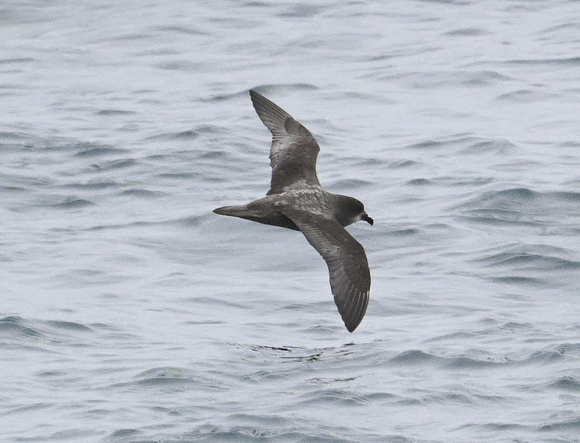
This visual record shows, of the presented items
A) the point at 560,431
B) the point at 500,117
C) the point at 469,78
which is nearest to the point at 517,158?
the point at 500,117

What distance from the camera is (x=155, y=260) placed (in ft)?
40.5

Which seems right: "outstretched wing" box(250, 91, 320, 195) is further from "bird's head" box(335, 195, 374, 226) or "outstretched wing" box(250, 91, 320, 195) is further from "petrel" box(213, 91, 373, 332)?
"bird's head" box(335, 195, 374, 226)

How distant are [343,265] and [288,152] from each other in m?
2.13

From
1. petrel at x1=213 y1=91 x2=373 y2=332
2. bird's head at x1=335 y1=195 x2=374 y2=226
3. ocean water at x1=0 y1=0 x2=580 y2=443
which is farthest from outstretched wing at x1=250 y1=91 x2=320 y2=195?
ocean water at x1=0 y1=0 x2=580 y2=443

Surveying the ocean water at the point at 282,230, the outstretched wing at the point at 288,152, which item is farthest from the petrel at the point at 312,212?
the ocean water at the point at 282,230

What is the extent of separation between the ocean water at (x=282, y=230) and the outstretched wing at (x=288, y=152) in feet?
3.15

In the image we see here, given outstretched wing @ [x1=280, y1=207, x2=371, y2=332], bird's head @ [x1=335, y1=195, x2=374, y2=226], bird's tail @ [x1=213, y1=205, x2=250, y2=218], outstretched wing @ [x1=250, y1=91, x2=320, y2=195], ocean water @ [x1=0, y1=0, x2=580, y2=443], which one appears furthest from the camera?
outstretched wing @ [x1=250, y1=91, x2=320, y2=195]

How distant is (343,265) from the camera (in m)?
9.74

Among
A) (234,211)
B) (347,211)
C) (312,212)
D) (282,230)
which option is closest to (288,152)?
(347,211)

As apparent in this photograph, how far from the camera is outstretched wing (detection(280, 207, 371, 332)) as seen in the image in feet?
31.2

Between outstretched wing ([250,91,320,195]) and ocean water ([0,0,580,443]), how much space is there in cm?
96

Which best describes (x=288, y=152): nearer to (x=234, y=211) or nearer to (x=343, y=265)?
(x=234, y=211)

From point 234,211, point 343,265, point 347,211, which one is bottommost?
point 343,265

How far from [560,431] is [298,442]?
153cm
